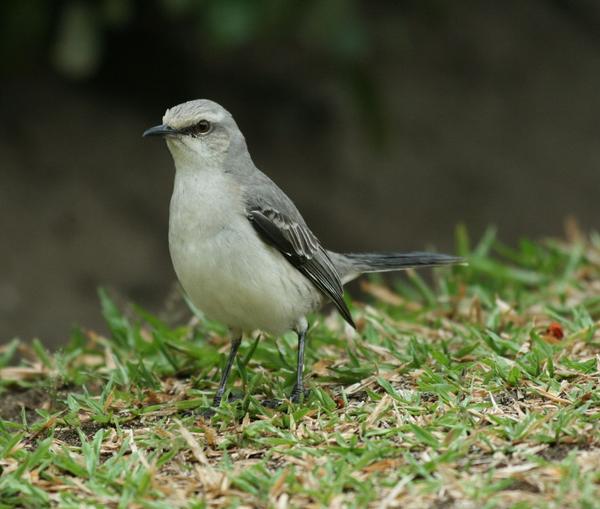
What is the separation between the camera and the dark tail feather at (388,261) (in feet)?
21.1

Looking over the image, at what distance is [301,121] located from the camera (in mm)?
11852

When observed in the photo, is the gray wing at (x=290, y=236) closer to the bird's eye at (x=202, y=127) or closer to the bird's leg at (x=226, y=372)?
the bird's eye at (x=202, y=127)

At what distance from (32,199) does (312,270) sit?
19.3 feet

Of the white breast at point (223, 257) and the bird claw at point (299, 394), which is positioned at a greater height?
the white breast at point (223, 257)

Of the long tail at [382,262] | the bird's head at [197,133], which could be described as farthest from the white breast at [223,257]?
the long tail at [382,262]

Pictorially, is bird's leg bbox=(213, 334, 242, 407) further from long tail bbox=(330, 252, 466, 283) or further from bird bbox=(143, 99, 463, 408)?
long tail bbox=(330, 252, 466, 283)

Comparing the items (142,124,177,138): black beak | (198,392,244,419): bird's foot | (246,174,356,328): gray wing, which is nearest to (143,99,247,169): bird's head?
(142,124,177,138): black beak

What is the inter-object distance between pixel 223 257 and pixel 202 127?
2.74 feet

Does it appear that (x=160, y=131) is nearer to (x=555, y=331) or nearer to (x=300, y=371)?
(x=300, y=371)

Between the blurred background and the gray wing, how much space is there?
11.0 feet

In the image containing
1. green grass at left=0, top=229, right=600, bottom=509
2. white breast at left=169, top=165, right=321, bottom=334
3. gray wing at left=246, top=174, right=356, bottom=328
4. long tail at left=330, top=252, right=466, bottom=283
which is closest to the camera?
green grass at left=0, top=229, right=600, bottom=509

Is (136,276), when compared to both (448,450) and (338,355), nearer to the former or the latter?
(338,355)

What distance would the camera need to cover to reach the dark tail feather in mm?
6441

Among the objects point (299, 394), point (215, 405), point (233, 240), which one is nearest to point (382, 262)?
point (299, 394)
